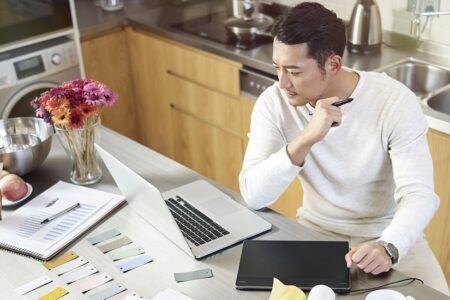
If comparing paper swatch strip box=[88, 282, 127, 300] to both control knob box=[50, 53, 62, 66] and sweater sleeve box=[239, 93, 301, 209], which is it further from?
control knob box=[50, 53, 62, 66]

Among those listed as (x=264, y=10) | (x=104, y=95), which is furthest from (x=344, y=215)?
(x=264, y=10)

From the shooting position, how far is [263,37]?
300cm

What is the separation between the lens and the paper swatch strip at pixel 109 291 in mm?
1486

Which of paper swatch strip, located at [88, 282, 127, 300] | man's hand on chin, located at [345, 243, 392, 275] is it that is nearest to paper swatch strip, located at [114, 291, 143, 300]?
paper swatch strip, located at [88, 282, 127, 300]

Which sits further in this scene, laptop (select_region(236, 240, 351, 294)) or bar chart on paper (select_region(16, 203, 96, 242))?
bar chart on paper (select_region(16, 203, 96, 242))

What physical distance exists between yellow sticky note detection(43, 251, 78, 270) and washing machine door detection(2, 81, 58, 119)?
5.35 feet

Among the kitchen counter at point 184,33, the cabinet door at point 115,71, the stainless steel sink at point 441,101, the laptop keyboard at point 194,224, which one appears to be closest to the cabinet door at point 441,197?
the kitchen counter at point 184,33

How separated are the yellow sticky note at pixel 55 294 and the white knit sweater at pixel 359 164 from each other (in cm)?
55

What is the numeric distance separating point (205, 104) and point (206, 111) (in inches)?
1.4

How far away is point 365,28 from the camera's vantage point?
2727 mm

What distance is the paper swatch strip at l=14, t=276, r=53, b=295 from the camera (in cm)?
153

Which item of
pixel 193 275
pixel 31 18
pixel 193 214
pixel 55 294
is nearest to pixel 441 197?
pixel 193 214

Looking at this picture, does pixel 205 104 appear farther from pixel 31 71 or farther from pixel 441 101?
pixel 441 101

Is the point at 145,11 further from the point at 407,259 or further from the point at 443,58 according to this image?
the point at 407,259
